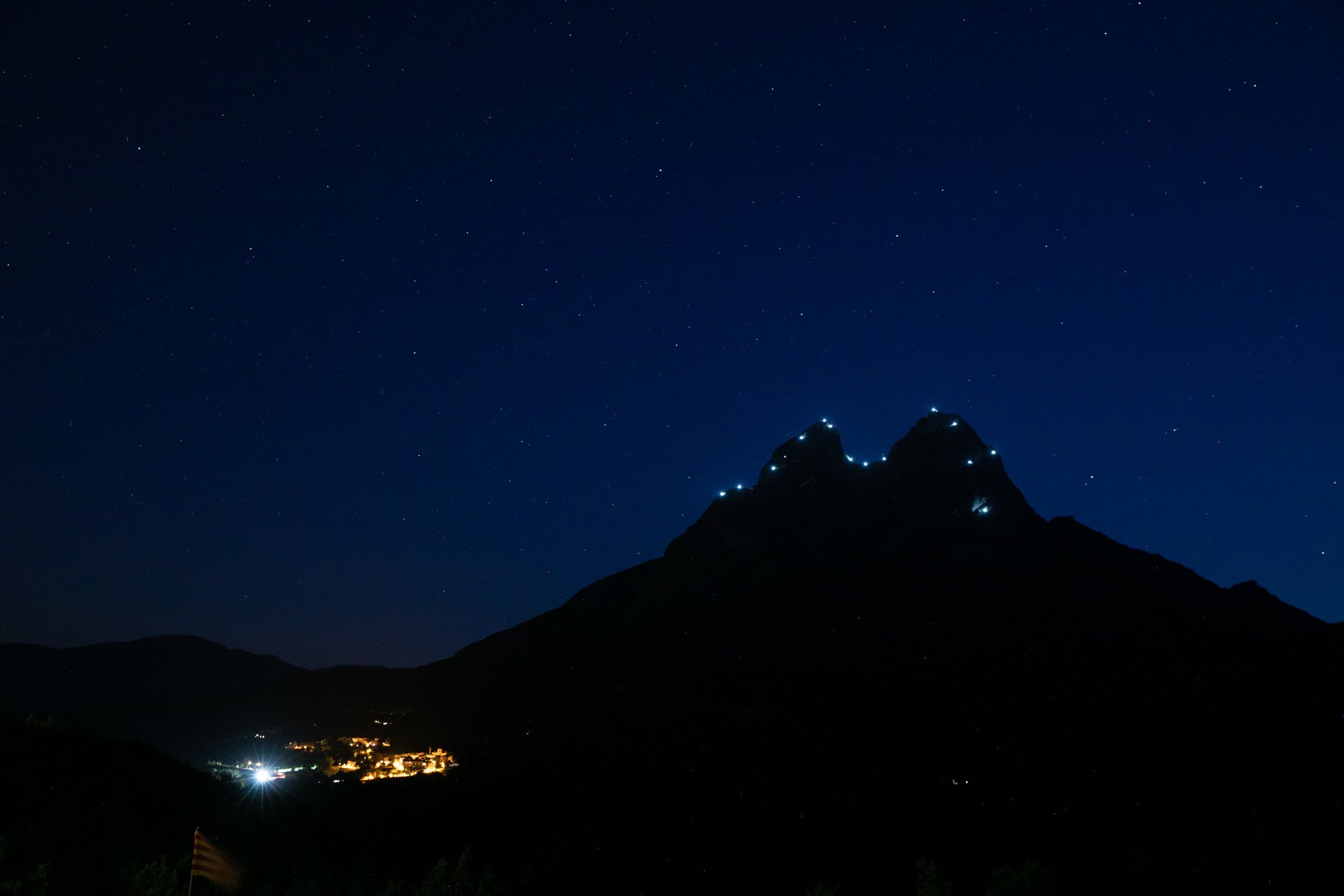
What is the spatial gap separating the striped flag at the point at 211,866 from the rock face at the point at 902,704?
59.6 feet

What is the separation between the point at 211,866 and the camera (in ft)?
35.4

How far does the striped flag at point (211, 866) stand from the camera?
10500 mm

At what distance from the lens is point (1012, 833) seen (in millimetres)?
53031

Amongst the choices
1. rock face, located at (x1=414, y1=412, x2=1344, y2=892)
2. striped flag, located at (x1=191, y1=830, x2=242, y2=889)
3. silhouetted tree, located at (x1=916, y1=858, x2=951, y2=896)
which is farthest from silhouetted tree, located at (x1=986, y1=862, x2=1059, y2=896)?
striped flag, located at (x1=191, y1=830, x2=242, y2=889)

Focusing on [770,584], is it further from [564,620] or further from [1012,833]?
[1012,833]

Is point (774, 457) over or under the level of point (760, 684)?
over

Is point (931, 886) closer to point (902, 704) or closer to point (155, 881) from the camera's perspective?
point (155, 881)

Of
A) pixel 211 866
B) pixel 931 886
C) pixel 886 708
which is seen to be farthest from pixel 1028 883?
pixel 886 708

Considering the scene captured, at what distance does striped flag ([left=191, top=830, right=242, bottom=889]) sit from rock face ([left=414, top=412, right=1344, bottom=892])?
716 inches

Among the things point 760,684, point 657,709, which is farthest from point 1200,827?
point 657,709

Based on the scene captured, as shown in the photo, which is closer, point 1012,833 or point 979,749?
point 1012,833

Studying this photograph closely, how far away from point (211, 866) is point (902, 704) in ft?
253

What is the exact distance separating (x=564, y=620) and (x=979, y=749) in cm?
7412

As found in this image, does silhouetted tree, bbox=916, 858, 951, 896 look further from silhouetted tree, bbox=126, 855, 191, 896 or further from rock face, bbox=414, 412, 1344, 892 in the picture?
silhouetted tree, bbox=126, 855, 191, 896
